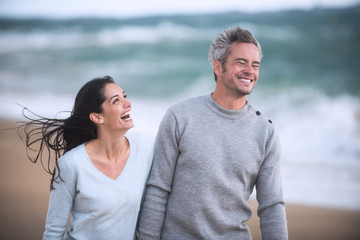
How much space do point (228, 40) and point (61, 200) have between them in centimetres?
125

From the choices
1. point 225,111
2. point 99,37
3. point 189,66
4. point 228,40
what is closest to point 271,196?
point 225,111

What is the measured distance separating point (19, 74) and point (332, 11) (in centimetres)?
801

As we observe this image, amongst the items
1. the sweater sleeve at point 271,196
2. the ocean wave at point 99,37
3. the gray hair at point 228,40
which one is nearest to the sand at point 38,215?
the sweater sleeve at point 271,196

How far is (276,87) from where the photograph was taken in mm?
9008

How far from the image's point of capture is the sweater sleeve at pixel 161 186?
213cm

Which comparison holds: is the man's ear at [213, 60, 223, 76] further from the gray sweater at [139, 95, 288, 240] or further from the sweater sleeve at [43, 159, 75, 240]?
the sweater sleeve at [43, 159, 75, 240]

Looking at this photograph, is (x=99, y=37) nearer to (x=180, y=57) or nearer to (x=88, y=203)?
(x=180, y=57)

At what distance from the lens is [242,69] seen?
218 cm

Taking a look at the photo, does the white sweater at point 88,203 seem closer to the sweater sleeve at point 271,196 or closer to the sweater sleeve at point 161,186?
the sweater sleeve at point 161,186

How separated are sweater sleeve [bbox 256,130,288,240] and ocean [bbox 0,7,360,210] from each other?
3814mm

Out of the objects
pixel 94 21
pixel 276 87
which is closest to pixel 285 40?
pixel 276 87

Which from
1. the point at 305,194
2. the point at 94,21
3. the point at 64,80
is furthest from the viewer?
the point at 94,21

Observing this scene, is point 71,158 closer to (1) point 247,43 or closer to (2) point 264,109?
(1) point 247,43

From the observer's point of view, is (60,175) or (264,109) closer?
(60,175)
